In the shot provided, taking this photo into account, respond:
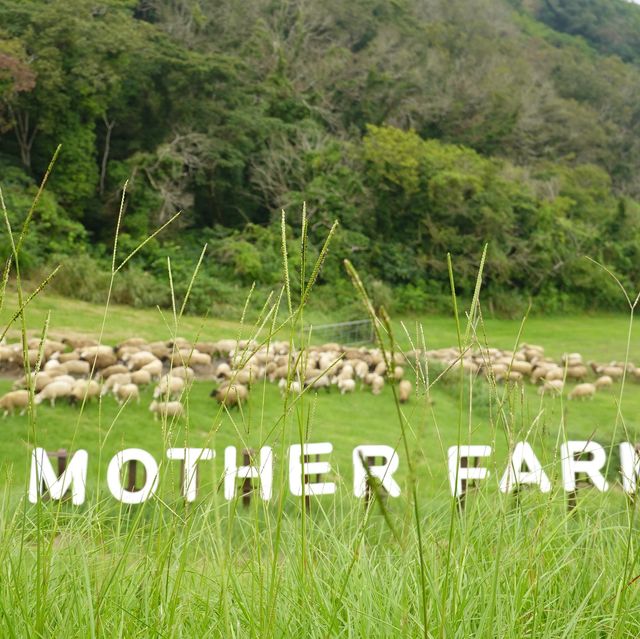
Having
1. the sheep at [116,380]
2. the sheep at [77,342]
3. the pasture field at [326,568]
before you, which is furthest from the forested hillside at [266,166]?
the pasture field at [326,568]

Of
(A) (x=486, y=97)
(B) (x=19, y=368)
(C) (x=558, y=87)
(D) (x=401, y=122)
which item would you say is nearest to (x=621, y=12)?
(C) (x=558, y=87)

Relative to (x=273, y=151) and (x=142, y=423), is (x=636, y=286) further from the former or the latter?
(x=142, y=423)

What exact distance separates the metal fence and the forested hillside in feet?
2.14

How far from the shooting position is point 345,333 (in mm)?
8719

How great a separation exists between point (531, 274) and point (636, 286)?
2.18 m

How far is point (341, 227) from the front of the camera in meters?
11.4

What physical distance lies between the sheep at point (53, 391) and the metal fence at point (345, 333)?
13.6ft

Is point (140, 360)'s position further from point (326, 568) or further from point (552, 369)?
point (326, 568)

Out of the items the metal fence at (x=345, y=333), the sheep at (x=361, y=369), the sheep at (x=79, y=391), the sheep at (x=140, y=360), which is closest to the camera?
the sheep at (x=79, y=391)

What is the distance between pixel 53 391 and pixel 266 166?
319 inches

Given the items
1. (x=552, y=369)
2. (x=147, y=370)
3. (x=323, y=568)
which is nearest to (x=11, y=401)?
(x=147, y=370)

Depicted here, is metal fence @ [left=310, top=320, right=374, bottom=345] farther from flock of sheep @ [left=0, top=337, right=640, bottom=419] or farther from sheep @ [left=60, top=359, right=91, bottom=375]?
sheep @ [left=60, top=359, right=91, bottom=375]

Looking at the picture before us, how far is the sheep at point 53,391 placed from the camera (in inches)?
174

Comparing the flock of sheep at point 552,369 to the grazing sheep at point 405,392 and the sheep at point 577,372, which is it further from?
the grazing sheep at point 405,392
